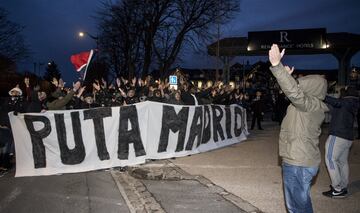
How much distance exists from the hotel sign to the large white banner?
17303 mm

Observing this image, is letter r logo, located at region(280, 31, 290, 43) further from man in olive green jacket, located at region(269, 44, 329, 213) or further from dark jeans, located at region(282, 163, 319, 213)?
dark jeans, located at region(282, 163, 319, 213)

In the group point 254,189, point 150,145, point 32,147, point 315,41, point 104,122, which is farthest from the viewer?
point 315,41

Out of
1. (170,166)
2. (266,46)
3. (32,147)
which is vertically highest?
(266,46)

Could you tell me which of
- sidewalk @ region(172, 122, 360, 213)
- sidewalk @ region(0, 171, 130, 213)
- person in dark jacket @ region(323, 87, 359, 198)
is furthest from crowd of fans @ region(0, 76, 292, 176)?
person in dark jacket @ region(323, 87, 359, 198)

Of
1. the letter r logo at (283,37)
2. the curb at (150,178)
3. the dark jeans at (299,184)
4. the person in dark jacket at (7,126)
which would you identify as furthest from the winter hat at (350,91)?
the letter r logo at (283,37)

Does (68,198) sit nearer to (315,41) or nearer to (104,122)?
(104,122)

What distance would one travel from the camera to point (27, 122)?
9992 mm

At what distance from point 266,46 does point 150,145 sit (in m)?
18.8

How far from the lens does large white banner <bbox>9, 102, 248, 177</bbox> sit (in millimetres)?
9977

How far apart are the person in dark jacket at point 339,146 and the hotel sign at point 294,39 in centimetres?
2086

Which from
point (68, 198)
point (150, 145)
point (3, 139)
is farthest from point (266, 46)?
point (68, 198)

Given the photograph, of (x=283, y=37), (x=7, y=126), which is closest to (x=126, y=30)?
(x=283, y=37)

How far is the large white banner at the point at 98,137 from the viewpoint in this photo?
9977 mm

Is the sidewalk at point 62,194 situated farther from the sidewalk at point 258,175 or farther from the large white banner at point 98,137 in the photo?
the sidewalk at point 258,175
